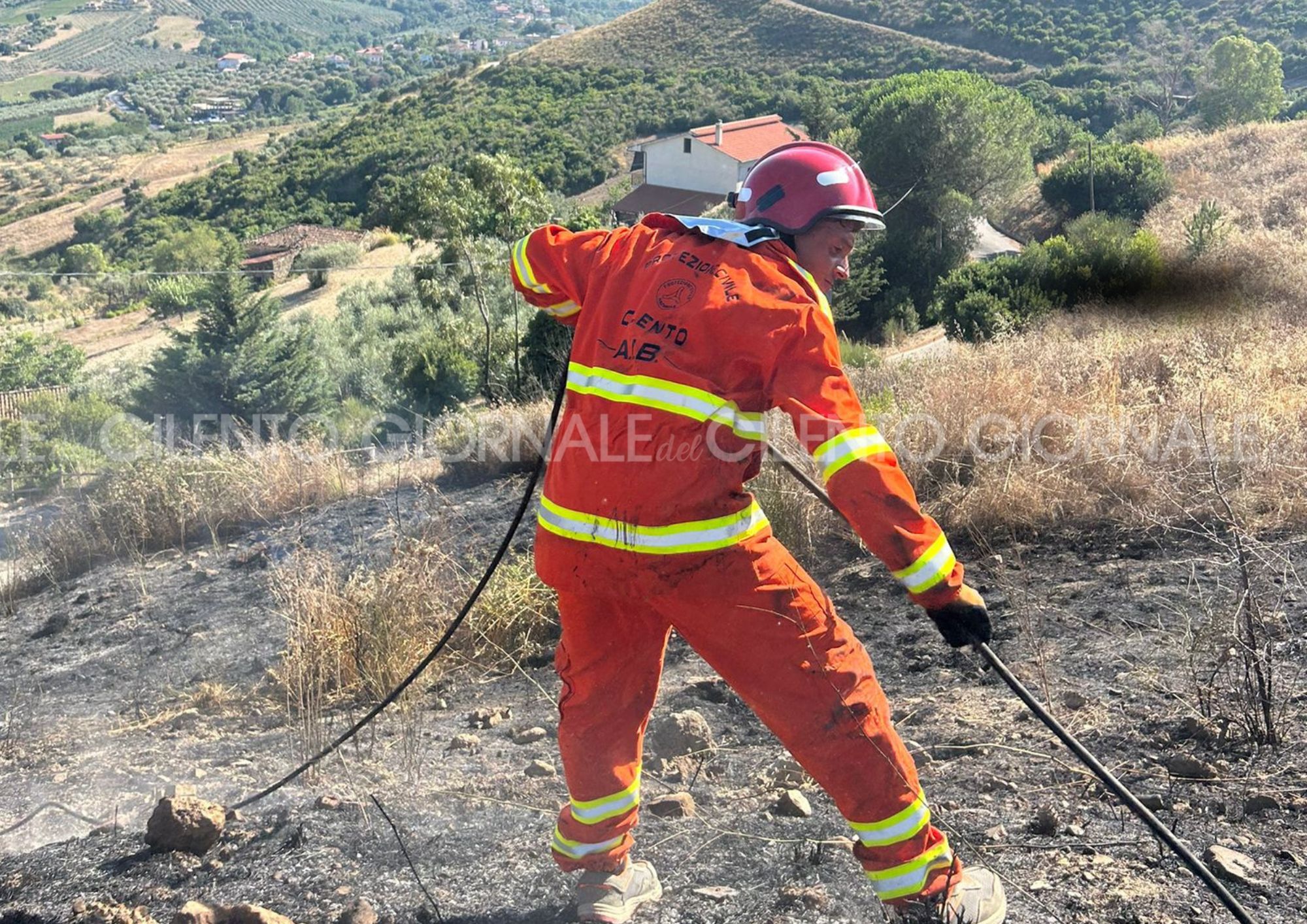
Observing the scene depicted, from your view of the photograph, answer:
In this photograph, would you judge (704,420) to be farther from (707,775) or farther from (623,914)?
(707,775)

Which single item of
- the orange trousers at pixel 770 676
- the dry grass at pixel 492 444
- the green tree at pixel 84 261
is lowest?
the green tree at pixel 84 261

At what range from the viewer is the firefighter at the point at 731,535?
7.39 ft

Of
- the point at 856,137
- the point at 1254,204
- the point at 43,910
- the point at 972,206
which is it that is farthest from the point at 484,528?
the point at 856,137

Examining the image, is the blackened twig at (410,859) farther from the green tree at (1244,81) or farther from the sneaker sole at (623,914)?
the green tree at (1244,81)

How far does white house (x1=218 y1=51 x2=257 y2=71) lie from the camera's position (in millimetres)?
136625

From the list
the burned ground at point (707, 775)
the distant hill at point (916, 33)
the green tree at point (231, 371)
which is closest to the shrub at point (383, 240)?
the green tree at point (231, 371)

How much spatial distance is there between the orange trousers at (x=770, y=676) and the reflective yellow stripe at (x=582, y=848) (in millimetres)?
85

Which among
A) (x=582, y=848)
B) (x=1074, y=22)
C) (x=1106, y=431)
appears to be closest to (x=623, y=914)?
(x=582, y=848)

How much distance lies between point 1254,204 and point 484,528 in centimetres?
1554

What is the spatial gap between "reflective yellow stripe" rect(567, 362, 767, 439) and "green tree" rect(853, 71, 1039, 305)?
2438 cm

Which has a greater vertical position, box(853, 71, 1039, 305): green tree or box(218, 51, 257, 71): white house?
box(853, 71, 1039, 305): green tree

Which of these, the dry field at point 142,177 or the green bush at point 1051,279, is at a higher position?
the green bush at point 1051,279

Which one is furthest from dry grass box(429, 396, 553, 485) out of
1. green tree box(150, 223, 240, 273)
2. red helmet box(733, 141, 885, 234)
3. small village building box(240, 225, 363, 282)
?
green tree box(150, 223, 240, 273)

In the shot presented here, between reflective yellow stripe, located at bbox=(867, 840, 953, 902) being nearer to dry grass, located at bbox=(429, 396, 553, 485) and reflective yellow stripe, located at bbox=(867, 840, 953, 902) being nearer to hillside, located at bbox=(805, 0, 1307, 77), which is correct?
dry grass, located at bbox=(429, 396, 553, 485)
